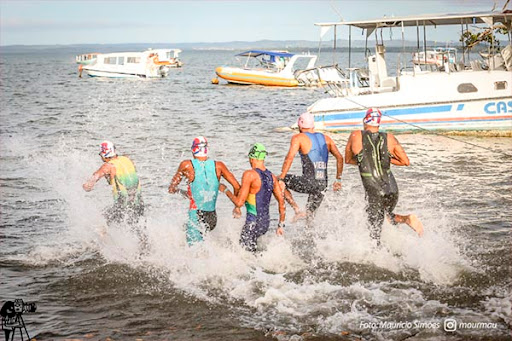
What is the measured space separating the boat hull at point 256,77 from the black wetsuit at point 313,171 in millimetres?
35492

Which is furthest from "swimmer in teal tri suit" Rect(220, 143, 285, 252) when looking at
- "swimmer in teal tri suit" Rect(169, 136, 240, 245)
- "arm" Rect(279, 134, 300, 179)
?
Answer: "arm" Rect(279, 134, 300, 179)

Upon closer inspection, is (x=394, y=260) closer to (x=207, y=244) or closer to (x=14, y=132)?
(x=207, y=244)

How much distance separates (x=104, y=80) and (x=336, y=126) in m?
41.6

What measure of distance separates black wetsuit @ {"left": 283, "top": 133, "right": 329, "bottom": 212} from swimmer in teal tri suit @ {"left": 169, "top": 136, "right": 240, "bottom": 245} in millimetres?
1323

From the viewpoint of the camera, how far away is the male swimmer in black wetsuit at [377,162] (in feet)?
27.1

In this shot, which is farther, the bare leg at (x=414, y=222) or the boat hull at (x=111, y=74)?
the boat hull at (x=111, y=74)

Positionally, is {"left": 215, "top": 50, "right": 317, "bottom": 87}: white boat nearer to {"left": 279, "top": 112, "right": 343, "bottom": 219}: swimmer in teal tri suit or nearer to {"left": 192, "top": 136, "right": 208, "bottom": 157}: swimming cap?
{"left": 279, "top": 112, "right": 343, "bottom": 219}: swimmer in teal tri suit

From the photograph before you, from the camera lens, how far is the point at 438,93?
19.8 m

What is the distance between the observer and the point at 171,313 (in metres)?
7.21

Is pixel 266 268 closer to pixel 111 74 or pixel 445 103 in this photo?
pixel 445 103

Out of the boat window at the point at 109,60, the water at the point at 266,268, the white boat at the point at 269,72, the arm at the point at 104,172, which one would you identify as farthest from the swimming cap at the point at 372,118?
the boat window at the point at 109,60

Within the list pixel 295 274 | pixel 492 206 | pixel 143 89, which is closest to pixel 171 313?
pixel 295 274

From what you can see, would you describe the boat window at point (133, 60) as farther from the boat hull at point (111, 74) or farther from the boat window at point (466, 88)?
the boat window at point (466, 88)

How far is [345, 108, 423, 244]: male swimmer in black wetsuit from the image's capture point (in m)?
8.26
